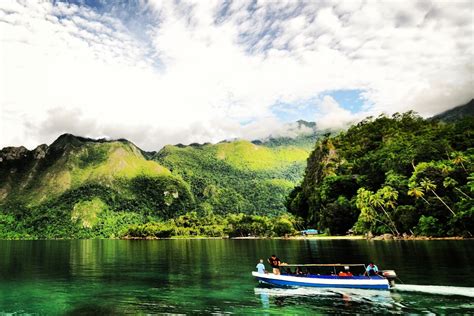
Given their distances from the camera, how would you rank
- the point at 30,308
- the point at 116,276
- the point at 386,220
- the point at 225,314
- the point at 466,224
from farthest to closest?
the point at 386,220 → the point at 466,224 → the point at 116,276 → the point at 30,308 → the point at 225,314

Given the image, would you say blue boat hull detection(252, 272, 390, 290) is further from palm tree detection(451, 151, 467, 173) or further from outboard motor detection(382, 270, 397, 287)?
palm tree detection(451, 151, 467, 173)

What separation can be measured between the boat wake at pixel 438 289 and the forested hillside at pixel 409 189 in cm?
6405

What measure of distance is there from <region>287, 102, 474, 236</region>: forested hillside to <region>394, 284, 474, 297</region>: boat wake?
64.1m

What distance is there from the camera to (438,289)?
1401 inches

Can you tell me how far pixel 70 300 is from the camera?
38.3m

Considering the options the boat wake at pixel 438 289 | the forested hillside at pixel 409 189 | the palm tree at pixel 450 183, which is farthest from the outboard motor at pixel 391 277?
the palm tree at pixel 450 183

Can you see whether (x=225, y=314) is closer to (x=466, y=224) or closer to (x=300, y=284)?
(x=300, y=284)

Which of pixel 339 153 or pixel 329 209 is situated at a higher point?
pixel 339 153

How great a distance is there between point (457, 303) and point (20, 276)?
63.7 metres

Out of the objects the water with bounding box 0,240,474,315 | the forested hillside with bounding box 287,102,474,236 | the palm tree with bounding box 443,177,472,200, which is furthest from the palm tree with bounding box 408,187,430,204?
the water with bounding box 0,240,474,315

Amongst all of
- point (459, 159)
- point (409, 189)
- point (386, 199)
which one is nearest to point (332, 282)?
point (459, 159)

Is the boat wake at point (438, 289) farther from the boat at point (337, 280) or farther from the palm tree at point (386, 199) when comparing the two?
the palm tree at point (386, 199)

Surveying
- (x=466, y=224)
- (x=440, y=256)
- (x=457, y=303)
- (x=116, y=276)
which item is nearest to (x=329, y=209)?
(x=466, y=224)

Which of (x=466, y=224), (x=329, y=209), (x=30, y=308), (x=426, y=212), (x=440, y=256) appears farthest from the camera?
(x=329, y=209)
